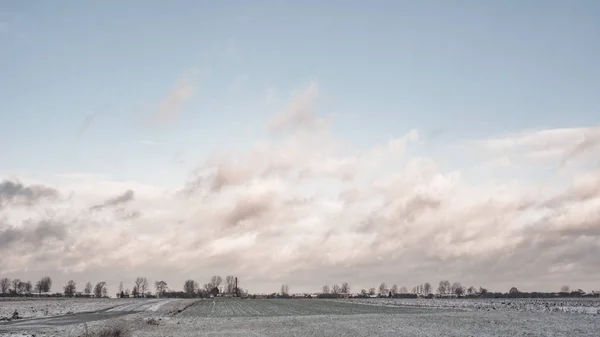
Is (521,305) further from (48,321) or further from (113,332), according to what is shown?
(113,332)

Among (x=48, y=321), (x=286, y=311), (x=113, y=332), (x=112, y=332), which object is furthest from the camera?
(x=286, y=311)

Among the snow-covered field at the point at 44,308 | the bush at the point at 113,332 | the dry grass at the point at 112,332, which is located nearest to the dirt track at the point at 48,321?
the snow-covered field at the point at 44,308

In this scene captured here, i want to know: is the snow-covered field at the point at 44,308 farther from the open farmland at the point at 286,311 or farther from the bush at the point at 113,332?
the bush at the point at 113,332

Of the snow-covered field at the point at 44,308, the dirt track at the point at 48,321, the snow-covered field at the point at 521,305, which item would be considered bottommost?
the snow-covered field at the point at 521,305

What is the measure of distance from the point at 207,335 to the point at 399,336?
1486cm

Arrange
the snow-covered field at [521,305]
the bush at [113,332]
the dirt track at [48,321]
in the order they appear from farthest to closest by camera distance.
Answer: the snow-covered field at [521,305], the dirt track at [48,321], the bush at [113,332]

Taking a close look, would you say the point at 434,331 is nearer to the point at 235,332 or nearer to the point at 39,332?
the point at 235,332

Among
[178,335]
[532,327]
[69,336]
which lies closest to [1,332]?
[69,336]

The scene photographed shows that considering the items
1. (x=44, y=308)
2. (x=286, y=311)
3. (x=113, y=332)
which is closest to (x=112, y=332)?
(x=113, y=332)

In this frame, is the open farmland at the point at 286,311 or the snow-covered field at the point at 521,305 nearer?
the open farmland at the point at 286,311

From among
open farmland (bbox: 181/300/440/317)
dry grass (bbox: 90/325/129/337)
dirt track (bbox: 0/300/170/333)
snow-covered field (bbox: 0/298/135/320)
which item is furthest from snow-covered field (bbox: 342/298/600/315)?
snow-covered field (bbox: 0/298/135/320)

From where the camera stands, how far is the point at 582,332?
4281cm

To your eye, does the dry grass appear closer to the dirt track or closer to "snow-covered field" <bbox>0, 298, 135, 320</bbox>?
the dirt track

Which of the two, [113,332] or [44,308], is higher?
[113,332]
